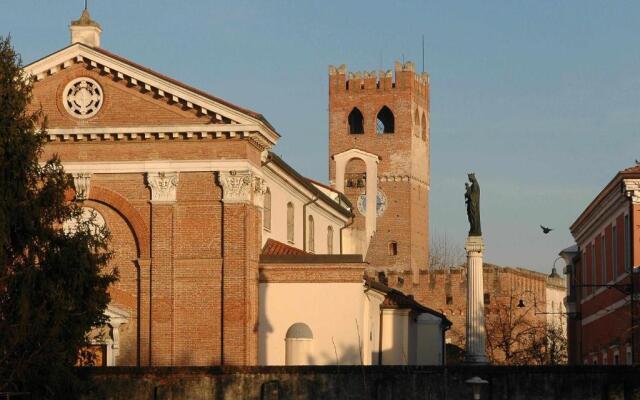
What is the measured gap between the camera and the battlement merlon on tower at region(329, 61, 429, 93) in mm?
112250

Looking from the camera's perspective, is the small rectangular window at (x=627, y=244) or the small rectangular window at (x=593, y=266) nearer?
the small rectangular window at (x=627, y=244)

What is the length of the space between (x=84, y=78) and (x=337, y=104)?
67.4 m

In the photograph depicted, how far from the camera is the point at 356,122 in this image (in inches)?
4466

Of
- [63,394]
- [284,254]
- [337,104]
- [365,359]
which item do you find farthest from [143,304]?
[337,104]

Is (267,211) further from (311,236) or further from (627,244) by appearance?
(627,244)

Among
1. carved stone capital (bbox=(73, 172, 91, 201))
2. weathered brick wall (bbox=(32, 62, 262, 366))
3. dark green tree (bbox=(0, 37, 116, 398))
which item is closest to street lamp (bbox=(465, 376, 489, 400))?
dark green tree (bbox=(0, 37, 116, 398))

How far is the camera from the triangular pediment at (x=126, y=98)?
45.8m

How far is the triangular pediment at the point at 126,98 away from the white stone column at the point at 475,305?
22.6ft

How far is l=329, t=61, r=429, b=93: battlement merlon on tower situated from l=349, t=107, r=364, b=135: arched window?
1659 mm

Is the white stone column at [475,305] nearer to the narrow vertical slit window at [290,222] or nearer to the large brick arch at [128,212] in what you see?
the large brick arch at [128,212]

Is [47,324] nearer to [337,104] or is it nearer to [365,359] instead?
[365,359]

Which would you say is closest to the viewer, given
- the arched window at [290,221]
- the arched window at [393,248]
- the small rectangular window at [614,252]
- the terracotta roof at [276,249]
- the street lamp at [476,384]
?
the street lamp at [476,384]

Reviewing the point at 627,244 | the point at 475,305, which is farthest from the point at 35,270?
the point at 627,244

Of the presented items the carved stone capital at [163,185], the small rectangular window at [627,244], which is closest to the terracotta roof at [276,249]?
the carved stone capital at [163,185]
